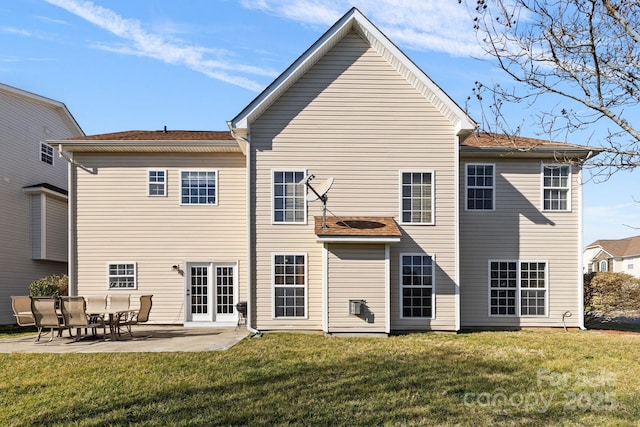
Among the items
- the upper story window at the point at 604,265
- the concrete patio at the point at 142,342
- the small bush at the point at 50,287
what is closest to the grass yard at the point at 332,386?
the concrete patio at the point at 142,342

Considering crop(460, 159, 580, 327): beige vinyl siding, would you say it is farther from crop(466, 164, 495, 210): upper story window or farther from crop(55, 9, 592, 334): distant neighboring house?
crop(466, 164, 495, 210): upper story window

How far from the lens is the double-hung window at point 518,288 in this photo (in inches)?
538

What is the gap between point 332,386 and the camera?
6.94 metres

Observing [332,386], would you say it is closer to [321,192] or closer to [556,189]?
[321,192]

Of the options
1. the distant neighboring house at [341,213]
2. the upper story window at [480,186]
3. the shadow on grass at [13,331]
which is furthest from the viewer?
the upper story window at [480,186]

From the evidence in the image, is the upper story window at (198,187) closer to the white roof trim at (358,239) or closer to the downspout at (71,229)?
the downspout at (71,229)

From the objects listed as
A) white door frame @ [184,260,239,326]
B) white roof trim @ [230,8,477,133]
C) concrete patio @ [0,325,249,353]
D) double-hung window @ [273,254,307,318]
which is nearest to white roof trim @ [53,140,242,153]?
white roof trim @ [230,8,477,133]

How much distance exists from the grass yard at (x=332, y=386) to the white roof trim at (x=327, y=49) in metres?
6.05

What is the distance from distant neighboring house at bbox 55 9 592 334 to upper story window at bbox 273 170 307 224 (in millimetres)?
40

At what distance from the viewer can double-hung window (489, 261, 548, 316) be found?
13656mm

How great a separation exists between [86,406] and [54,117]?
57.7ft

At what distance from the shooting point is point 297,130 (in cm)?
1265

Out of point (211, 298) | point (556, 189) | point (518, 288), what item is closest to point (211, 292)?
point (211, 298)

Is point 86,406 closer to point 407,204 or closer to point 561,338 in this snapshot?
point 407,204
